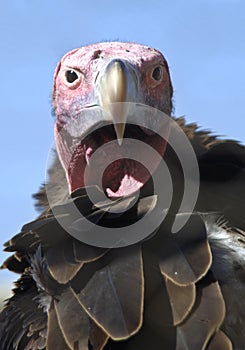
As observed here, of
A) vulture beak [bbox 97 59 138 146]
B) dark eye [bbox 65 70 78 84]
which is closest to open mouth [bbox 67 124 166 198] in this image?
vulture beak [bbox 97 59 138 146]

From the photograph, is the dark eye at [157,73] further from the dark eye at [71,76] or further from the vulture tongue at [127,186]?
the vulture tongue at [127,186]

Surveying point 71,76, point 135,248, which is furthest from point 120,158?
point 135,248

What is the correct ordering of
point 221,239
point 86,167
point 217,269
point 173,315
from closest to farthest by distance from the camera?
1. point 173,315
2. point 217,269
3. point 221,239
4. point 86,167

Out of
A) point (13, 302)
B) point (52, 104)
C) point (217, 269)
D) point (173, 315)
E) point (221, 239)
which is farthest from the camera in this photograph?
point (52, 104)

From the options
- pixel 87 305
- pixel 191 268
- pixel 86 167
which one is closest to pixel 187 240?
pixel 191 268

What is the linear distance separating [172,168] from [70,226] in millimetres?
1242

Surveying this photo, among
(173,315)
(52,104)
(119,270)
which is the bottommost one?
(173,315)

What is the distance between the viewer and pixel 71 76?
20.4ft

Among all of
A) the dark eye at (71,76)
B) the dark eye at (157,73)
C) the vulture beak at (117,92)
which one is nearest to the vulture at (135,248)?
the vulture beak at (117,92)

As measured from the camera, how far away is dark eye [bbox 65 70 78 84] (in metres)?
6.17

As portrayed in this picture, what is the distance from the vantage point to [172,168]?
5277 millimetres

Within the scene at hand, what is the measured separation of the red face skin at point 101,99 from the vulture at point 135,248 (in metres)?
0.02

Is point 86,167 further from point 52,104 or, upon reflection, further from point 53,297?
point 53,297

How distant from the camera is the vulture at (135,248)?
12.7 ft
